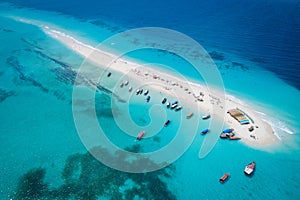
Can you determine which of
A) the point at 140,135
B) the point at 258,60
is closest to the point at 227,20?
the point at 258,60

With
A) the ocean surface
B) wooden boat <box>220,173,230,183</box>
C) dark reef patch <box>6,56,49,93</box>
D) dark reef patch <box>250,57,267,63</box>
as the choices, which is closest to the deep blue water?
dark reef patch <box>250,57,267,63</box>

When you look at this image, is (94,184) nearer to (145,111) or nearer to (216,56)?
(145,111)

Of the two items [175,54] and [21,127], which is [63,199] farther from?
[175,54]

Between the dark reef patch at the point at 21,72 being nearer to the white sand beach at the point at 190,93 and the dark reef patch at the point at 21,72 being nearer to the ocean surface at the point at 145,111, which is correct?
the ocean surface at the point at 145,111

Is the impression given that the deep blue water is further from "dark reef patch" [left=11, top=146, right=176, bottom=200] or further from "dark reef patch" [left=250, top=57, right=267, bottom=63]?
"dark reef patch" [left=11, top=146, right=176, bottom=200]

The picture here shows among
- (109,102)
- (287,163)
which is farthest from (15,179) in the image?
(287,163)
